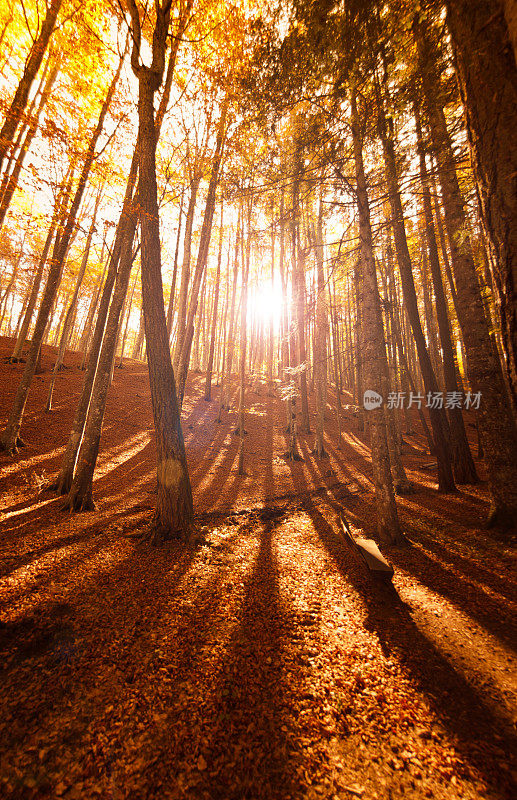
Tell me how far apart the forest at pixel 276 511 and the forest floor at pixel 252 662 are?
0.02 m

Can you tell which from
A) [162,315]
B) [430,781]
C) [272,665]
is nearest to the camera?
[430,781]

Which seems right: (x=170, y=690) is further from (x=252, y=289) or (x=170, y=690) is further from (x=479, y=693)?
(x=252, y=289)

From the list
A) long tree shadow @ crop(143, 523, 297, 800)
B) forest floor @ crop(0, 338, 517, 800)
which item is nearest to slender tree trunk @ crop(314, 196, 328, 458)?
forest floor @ crop(0, 338, 517, 800)

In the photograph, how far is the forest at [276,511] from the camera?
185 centimetres

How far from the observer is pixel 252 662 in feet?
8.44

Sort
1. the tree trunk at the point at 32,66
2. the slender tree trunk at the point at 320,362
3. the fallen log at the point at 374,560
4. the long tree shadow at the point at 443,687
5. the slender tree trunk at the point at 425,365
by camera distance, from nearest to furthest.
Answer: the long tree shadow at the point at 443,687 → the fallen log at the point at 374,560 → the tree trunk at the point at 32,66 → the slender tree trunk at the point at 425,365 → the slender tree trunk at the point at 320,362

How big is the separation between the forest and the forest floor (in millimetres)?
21

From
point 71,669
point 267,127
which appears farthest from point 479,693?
point 267,127

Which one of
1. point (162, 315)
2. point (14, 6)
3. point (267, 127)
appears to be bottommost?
A: point (162, 315)

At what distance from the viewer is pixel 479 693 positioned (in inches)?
89.7

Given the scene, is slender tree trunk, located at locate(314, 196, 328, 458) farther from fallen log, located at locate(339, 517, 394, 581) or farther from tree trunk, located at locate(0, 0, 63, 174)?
tree trunk, located at locate(0, 0, 63, 174)

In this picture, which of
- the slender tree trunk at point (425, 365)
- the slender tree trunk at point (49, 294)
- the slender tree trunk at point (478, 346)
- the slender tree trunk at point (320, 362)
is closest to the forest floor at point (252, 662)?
the slender tree trunk at point (478, 346)

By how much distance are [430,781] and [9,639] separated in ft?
12.3

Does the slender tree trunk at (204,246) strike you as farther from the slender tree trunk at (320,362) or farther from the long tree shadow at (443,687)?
the long tree shadow at (443,687)
